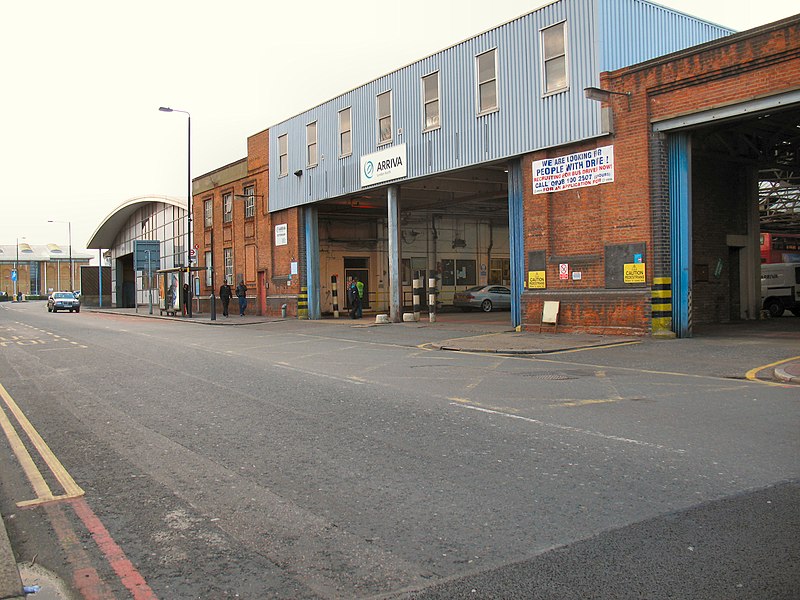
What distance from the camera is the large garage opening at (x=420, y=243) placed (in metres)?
33.2

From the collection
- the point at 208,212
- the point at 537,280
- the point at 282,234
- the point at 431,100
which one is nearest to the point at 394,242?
the point at 431,100

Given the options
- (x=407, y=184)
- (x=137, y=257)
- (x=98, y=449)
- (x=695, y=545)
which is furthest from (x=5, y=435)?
(x=137, y=257)

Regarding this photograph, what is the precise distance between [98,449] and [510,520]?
4202 mm

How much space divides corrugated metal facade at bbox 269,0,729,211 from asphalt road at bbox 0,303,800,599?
1013 cm

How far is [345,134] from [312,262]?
6.38 metres

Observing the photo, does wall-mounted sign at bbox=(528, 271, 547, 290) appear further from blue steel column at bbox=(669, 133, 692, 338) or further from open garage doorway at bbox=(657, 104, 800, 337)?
open garage doorway at bbox=(657, 104, 800, 337)

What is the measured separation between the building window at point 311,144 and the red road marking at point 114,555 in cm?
2678

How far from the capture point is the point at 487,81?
21328mm

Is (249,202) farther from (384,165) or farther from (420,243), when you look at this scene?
(384,165)

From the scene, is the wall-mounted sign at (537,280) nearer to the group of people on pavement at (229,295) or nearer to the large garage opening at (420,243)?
the large garage opening at (420,243)

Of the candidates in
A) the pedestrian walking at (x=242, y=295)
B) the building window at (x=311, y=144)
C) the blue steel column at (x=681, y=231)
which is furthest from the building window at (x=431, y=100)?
the pedestrian walking at (x=242, y=295)

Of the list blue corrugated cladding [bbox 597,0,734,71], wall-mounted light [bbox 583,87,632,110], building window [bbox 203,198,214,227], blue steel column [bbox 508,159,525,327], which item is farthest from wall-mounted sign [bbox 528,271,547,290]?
building window [bbox 203,198,214,227]

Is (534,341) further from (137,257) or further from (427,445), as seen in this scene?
(137,257)

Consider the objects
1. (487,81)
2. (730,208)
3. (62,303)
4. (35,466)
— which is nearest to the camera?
(35,466)
